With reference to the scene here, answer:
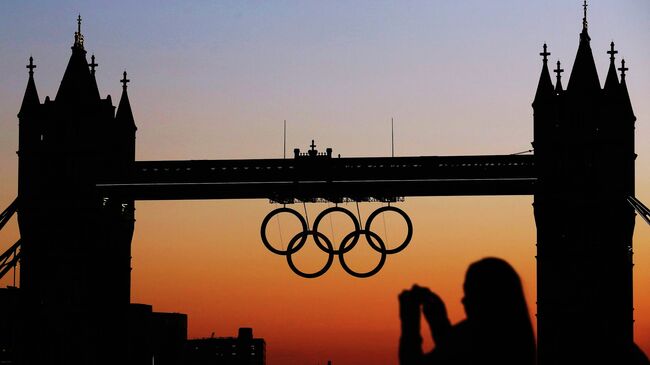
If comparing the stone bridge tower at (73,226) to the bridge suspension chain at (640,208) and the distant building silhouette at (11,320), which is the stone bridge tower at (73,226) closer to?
the distant building silhouette at (11,320)

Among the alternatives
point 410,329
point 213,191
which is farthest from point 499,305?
point 213,191

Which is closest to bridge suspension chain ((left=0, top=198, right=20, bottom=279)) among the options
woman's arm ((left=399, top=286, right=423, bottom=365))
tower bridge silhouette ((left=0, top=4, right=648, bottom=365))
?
tower bridge silhouette ((left=0, top=4, right=648, bottom=365))

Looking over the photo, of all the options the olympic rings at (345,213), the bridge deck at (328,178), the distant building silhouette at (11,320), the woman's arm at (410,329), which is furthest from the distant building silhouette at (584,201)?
the woman's arm at (410,329)

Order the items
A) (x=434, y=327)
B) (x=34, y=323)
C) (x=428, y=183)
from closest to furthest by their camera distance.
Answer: (x=434, y=327)
(x=428, y=183)
(x=34, y=323)

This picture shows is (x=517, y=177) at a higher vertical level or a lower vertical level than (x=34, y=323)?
higher

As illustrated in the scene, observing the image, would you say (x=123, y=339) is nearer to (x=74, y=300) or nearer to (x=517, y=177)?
(x=74, y=300)

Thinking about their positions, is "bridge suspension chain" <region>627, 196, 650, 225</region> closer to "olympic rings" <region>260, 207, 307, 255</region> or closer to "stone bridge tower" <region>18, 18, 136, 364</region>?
"olympic rings" <region>260, 207, 307, 255</region>

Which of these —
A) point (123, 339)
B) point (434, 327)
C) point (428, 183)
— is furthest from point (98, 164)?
point (434, 327)
